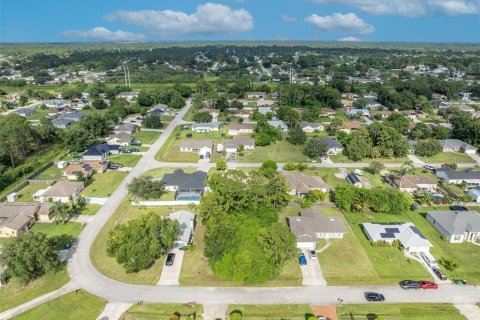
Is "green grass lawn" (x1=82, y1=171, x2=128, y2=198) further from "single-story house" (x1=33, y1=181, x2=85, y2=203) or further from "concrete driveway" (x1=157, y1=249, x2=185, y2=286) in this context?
"concrete driveway" (x1=157, y1=249, x2=185, y2=286)

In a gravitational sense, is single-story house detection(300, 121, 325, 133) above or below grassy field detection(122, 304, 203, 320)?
above

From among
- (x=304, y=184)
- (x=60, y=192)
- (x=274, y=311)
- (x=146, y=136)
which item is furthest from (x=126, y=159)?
(x=274, y=311)

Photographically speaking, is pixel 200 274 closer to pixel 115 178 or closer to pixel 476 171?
pixel 115 178

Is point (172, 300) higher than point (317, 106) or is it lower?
lower

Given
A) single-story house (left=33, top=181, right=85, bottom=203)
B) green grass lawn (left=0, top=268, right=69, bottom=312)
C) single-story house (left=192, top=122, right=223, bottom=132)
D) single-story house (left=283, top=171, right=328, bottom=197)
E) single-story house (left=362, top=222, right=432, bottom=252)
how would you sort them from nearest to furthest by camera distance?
green grass lawn (left=0, top=268, right=69, bottom=312)
single-story house (left=362, top=222, right=432, bottom=252)
single-story house (left=33, top=181, right=85, bottom=203)
single-story house (left=283, top=171, right=328, bottom=197)
single-story house (left=192, top=122, right=223, bottom=132)

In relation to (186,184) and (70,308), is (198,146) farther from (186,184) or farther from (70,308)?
(70,308)

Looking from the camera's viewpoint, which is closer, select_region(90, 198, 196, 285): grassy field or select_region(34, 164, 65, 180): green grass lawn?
select_region(90, 198, 196, 285): grassy field

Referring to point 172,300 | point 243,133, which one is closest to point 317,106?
point 243,133

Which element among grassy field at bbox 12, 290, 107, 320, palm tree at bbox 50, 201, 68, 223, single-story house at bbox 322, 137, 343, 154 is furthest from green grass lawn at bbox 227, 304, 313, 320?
single-story house at bbox 322, 137, 343, 154
